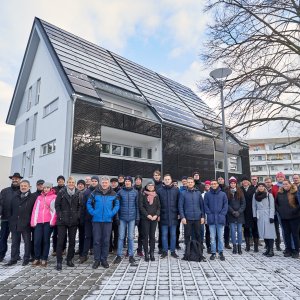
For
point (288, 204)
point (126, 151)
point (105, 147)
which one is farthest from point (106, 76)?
point (288, 204)

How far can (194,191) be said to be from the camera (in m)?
6.56

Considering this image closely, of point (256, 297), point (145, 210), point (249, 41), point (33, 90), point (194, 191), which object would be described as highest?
point (33, 90)

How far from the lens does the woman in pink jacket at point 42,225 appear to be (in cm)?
587

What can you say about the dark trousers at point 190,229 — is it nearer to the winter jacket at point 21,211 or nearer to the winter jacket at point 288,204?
the winter jacket at point 288,204

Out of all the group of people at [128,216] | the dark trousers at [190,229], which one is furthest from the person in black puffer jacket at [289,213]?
the dark trousers at [190,229]

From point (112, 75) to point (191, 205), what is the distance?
14.6m

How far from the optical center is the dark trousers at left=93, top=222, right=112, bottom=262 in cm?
568

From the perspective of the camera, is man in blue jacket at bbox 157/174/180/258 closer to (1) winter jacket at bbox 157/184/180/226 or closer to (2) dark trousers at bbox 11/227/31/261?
(1) winter jacket at bbox 157/184/180/226

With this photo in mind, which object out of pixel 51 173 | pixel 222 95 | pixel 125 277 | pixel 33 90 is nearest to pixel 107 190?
pixel 125 277

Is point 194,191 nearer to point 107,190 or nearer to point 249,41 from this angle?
point 107,190

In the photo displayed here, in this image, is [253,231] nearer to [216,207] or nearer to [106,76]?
[216,207]

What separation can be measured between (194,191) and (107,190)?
212cm

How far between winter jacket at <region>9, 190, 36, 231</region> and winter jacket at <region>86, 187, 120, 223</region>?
1.43m

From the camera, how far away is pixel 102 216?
18.9ft
